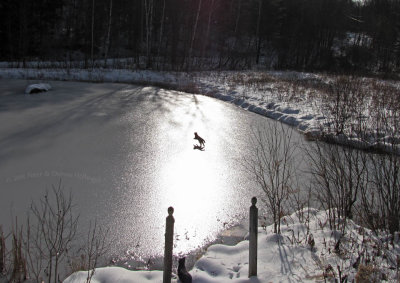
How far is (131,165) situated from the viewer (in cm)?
476

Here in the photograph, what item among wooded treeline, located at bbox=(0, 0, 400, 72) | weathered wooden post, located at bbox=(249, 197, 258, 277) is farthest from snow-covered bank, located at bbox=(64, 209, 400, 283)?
wooded treeline, located at bbox=(0, 0, 400, 72)

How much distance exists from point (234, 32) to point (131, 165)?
78.7 feet

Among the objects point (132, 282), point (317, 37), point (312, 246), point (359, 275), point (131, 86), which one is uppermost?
point (317, 37)

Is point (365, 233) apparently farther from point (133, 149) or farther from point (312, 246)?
point (133, 149)

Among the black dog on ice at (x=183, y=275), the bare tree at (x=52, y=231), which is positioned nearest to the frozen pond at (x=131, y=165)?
the bare tree at (x=52, y=231)

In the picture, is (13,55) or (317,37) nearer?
(13,55)

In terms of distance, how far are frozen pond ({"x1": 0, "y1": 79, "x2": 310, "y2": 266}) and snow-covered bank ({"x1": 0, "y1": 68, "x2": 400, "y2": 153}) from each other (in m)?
0.99

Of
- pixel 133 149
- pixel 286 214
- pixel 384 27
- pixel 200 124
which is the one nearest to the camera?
pixel 286 214

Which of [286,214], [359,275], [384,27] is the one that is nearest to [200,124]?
[286,214]

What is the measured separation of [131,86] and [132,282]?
1063 centimetres

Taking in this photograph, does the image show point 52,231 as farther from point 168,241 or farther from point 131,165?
A: point 131,165

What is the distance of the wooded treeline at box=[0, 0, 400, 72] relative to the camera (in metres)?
22.7

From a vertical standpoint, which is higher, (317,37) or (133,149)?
(317,37)

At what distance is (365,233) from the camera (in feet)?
8.62
